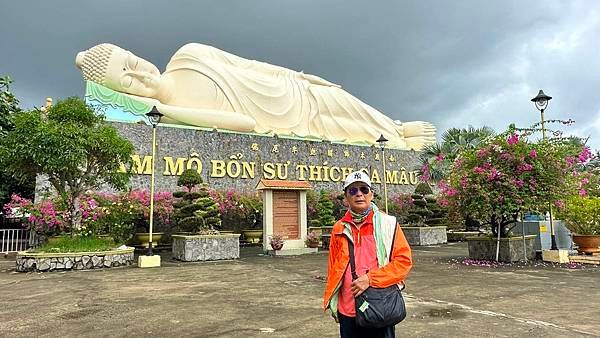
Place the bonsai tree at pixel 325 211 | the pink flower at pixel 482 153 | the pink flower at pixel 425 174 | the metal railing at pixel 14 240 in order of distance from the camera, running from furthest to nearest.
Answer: the bonsai tree at pixel 325 211
the pink flower at pixel 425 174
the metal railing at pixel 14 240
the pink flower at pixel 482 153

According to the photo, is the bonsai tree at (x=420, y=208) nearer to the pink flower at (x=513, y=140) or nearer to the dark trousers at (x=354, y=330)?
the pink flower at (x=513, y=140)

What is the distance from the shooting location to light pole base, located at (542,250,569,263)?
27.9 feet

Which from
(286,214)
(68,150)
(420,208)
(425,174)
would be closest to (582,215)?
(420,208)

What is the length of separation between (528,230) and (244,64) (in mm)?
12015

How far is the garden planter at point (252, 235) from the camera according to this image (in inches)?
560

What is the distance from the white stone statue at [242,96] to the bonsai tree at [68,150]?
5.15m

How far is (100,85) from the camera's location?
14.2m

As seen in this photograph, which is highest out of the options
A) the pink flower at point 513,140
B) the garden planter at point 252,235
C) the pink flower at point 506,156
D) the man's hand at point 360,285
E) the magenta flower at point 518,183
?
the pink flower at point 513,140

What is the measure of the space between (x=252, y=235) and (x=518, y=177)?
861cm

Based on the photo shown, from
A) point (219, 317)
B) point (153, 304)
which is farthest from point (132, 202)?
point (219, 317)

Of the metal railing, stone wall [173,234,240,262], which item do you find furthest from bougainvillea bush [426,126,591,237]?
the metal railing

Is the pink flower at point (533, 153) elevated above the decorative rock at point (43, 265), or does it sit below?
above

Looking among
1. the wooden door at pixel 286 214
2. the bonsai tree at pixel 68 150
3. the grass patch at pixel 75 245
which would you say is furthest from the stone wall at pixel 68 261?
the wooden door at pixel 286 214

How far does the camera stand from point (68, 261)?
8523mm
